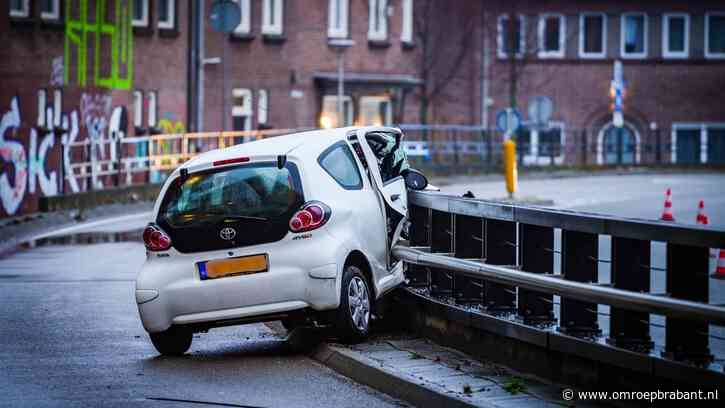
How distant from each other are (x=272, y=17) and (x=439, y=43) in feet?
33.8

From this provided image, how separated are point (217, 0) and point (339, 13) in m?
17.0

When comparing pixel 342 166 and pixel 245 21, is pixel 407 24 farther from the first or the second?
pixel 342 166

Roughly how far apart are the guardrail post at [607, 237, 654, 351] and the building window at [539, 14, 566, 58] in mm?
56986

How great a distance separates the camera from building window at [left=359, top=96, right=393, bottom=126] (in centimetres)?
5678

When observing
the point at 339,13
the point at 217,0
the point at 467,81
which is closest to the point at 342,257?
the point at 217,0

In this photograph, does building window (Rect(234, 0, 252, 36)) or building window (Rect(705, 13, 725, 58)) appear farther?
building window (Rect(705, 13, 725, 58))

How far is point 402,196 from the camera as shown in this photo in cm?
1289

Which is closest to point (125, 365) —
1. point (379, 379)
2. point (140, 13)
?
point (379, 379)

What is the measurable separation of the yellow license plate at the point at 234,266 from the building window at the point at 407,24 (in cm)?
4669

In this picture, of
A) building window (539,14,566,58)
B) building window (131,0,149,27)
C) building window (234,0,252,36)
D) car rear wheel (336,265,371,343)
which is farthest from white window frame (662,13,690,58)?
car rear wheel (336,265,371,343)

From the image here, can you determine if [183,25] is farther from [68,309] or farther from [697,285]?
[697,285]

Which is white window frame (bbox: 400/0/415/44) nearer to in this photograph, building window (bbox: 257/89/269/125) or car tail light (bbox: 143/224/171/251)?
building window (bbox: 257/89/269/125)

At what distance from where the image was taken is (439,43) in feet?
198

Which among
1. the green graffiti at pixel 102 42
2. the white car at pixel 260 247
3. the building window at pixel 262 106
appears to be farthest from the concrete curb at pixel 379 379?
the building window at pixel 262 106
